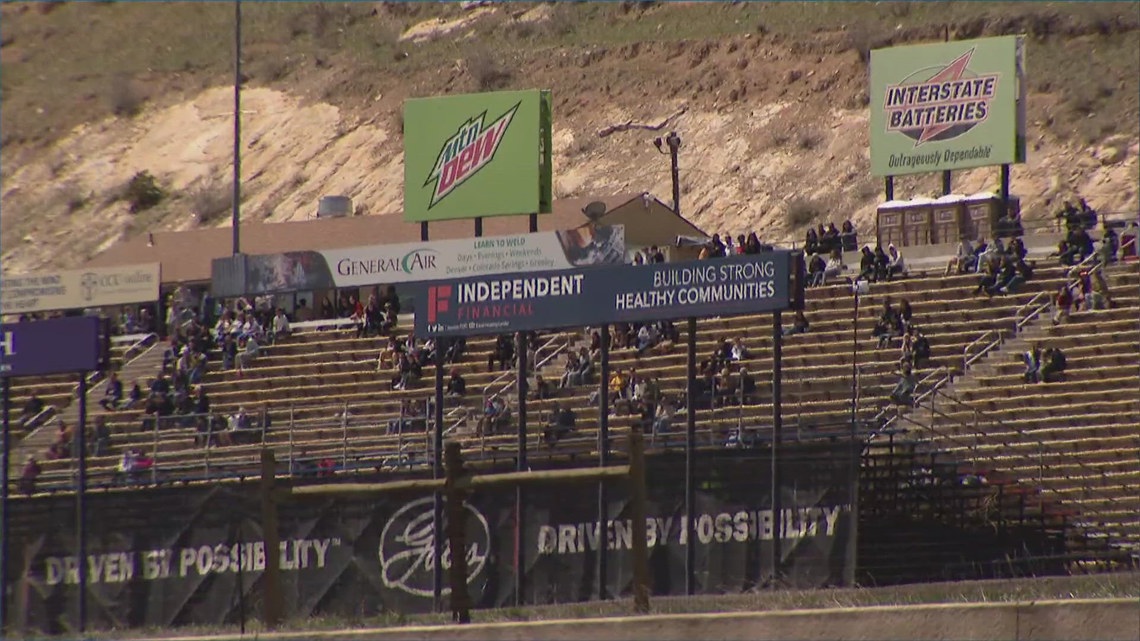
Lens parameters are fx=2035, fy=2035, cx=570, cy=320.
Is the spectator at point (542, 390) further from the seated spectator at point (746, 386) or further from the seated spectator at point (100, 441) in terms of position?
the seated spectator at point (100, 441)

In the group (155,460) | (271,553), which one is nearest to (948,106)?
Result: (155,460)

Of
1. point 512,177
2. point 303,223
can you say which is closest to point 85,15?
point 303,223

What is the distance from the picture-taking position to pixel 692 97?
72438 millimetres

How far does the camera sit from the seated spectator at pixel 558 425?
27.5m

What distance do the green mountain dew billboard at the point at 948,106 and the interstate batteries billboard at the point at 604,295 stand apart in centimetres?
1997

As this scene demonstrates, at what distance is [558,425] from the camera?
27656mm

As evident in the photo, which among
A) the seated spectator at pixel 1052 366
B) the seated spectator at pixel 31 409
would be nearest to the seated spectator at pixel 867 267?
the seated spectator at pixel 1052 366

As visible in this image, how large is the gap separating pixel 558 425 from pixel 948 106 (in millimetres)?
19472

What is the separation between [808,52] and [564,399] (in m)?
41.7

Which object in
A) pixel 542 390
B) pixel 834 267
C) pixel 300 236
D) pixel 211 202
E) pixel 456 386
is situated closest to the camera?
pixel 542 390

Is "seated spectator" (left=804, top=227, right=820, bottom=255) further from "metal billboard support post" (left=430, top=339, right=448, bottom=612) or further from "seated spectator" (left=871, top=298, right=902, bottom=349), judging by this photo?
"metal billboard support post" (left=430, top=339, right=448, bottom=612)

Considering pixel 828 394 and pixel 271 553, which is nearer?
pixel 271 553

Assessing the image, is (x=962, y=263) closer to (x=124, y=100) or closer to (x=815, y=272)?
(x=815, y=272)

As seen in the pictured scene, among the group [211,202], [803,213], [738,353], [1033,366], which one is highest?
[211,202]
